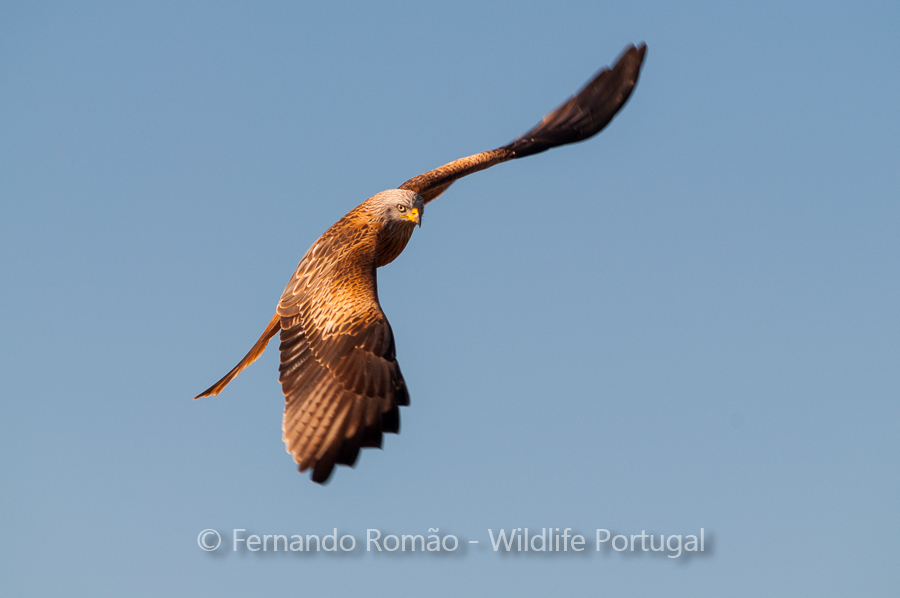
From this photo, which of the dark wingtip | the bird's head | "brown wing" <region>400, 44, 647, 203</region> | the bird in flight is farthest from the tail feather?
the dark wingtip

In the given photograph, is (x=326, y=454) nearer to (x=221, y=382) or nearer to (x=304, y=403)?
(x=304, y=403)

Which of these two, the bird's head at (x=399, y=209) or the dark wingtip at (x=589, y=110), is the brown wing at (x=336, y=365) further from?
the dark wingtip at (x=589, y=110)

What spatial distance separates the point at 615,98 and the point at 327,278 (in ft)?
24.0

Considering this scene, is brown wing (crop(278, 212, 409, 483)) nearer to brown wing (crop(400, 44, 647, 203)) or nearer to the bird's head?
the bird's head

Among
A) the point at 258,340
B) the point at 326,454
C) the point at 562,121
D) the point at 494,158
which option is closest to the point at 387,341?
the point at 326,454

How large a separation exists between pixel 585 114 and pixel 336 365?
8.45 m

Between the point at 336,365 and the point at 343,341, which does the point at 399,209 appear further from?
the point at 336,365

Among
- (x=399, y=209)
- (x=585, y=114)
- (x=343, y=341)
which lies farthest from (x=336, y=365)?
(x=585, y=114)

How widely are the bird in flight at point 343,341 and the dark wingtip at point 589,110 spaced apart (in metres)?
2.23

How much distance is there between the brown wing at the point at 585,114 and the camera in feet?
56.2

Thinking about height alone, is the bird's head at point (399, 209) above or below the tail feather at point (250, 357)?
above

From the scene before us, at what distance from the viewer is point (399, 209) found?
13641 millimetres

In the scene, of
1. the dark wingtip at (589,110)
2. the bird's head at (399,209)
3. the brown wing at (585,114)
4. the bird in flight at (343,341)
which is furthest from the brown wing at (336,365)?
the dark wingtip at (589,110)

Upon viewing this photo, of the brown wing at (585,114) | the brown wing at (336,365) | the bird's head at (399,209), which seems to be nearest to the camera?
the brown wing at (336,365)
